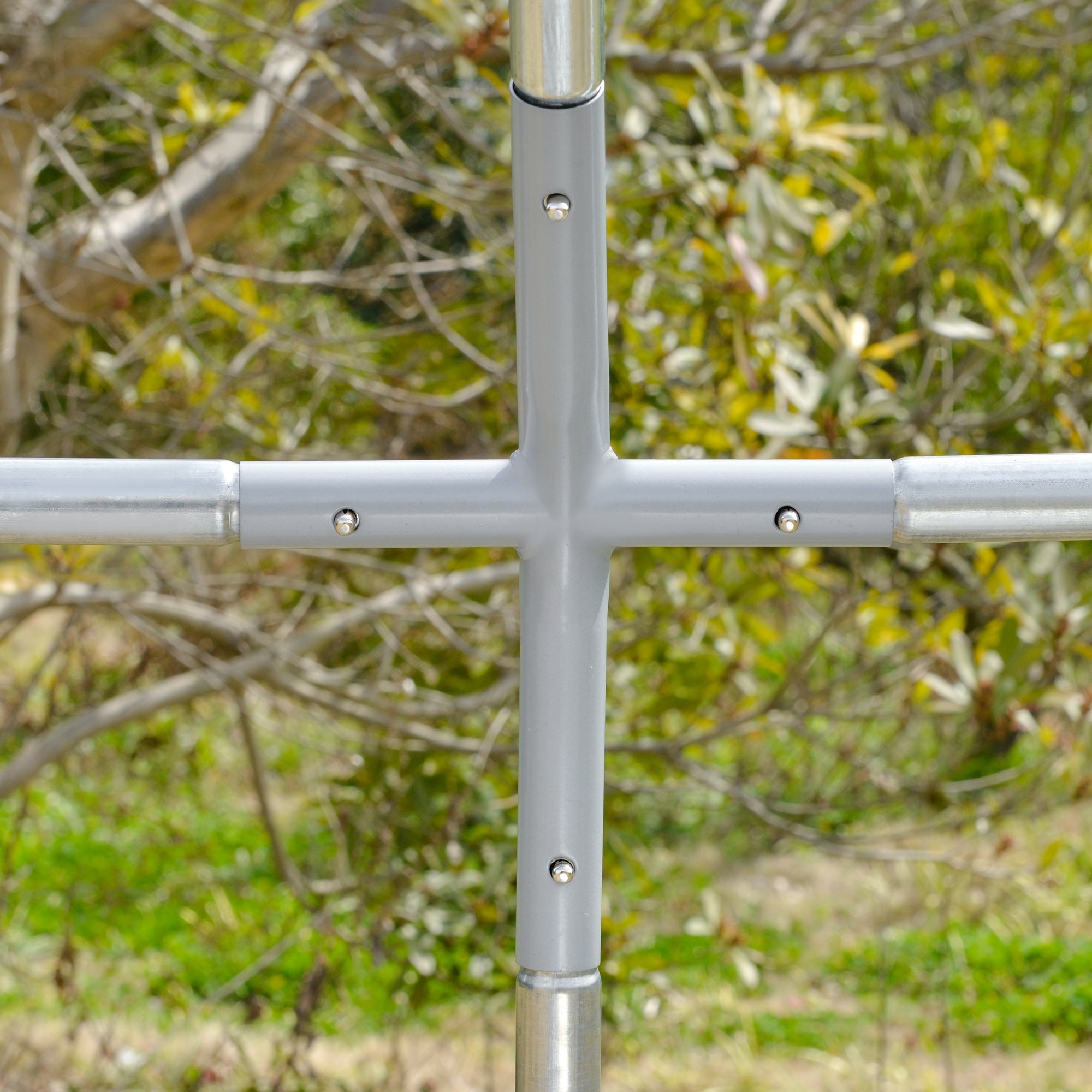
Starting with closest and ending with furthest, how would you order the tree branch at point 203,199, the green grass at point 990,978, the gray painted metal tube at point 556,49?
the gray painted metal tube at point 556,49
the tree branch at point 203,199
the green grass at point 990,978

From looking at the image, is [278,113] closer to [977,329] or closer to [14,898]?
[977,329]

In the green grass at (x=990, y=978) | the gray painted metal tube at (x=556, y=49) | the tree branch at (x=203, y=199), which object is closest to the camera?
the gray painted metal tube at (x=556, y=49)

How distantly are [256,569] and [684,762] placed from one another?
0.99 meters

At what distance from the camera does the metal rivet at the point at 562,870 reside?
50cm

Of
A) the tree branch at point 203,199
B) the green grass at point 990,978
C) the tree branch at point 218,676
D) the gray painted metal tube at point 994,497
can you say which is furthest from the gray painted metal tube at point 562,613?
the green grass at point 990,978

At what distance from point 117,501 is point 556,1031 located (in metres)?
0.29

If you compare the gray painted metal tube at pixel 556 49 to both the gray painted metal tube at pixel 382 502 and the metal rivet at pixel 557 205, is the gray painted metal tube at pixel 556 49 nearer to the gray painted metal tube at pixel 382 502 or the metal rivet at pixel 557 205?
the metal rivet at pixel 557 205

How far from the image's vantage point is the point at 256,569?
2334 mm

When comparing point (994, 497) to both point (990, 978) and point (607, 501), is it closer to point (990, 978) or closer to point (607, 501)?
point (607, 501)

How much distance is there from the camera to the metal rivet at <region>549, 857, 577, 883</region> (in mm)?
504

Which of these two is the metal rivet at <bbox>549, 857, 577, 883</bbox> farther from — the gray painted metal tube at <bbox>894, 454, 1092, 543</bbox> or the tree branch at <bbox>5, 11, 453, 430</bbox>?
the tree branch at <bbox>5, 11, 453, 430</bbox>

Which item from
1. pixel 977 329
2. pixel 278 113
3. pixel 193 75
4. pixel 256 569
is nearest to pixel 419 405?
pixel 278 113

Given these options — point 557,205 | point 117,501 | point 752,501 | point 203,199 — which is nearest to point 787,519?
point 752,501

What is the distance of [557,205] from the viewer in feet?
1.57
